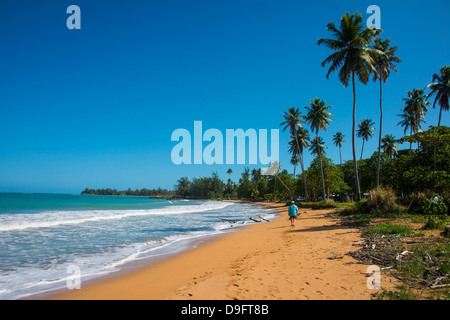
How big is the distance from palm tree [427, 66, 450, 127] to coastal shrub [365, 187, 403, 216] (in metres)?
25.7

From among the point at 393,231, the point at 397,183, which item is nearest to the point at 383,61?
the point at 397,183

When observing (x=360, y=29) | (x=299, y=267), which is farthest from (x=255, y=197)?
(x=299, y=267)

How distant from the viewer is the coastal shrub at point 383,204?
14.0 meters

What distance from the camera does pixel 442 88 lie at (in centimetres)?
3216

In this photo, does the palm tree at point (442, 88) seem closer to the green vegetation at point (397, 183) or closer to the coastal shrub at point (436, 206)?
the green vegetation at point (397, 183)

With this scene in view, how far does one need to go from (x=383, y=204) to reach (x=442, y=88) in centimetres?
2845

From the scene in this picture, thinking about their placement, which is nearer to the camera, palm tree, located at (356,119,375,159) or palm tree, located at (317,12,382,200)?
palm tree, located at (317,12,382,200)

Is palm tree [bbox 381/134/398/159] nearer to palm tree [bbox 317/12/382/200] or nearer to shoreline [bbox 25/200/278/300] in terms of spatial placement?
palm tree [bbox 317/12/382/200]

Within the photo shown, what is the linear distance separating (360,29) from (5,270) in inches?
1093

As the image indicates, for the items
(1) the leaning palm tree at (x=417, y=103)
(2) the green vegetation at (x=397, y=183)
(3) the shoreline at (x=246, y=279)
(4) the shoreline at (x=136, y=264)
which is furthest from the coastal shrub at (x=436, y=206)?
(1) the leaning palm tree at (x=417, y=103)

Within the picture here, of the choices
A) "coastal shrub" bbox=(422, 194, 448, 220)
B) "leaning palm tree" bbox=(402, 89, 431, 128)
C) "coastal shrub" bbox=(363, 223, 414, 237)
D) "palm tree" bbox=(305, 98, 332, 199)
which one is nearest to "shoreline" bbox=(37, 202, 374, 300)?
"coastal shrub" bbox=(363, 223, 414, 237)

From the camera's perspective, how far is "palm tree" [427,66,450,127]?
31.9 metres

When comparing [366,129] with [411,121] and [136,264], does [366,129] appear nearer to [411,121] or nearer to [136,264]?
[411,121]

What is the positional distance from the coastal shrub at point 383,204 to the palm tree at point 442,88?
Result: 84.4 feet
